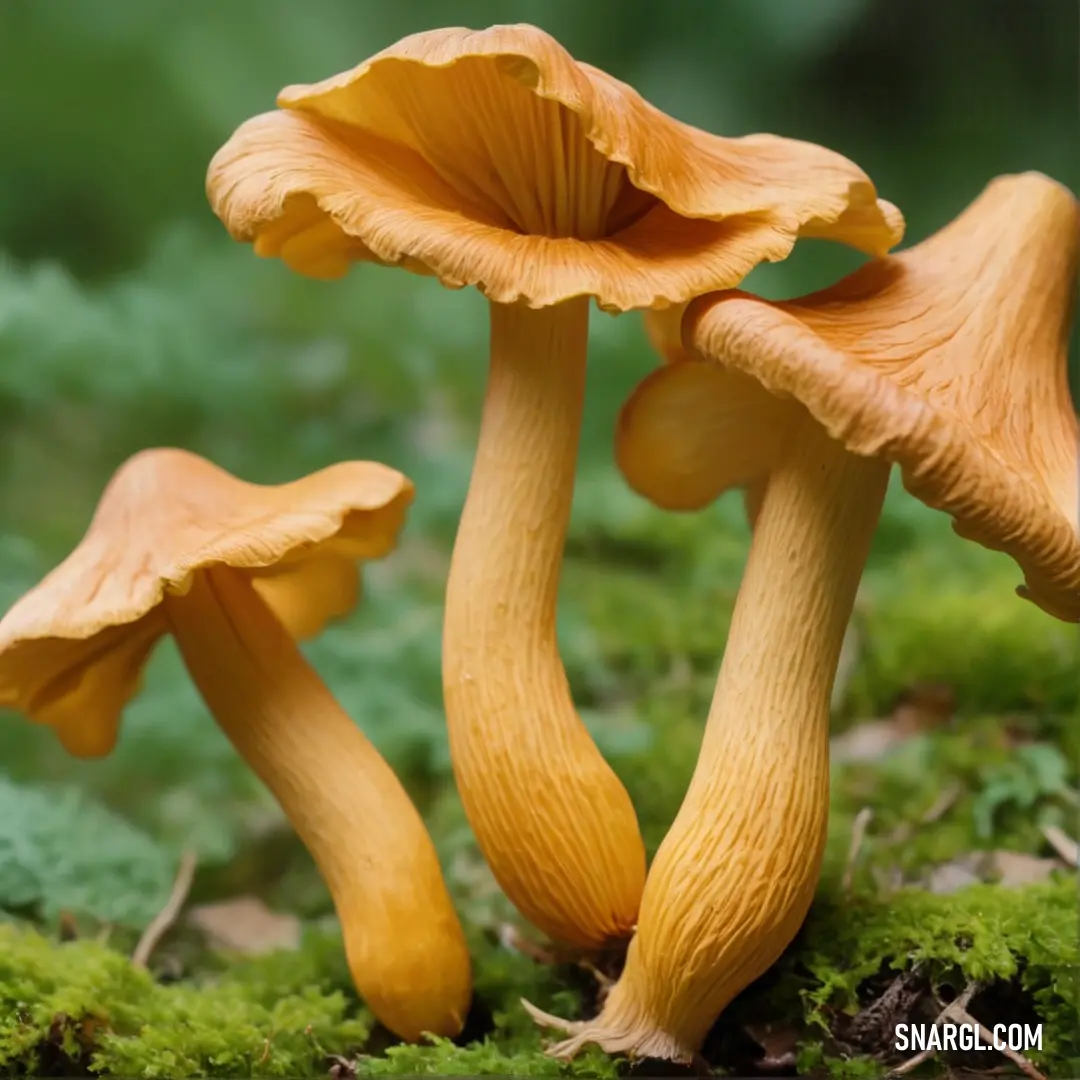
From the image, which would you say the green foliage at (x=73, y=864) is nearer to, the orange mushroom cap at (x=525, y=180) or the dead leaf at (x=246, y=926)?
the dead leaf at (x=246, y=926)

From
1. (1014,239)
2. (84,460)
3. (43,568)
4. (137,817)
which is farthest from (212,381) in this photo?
(1014,239)

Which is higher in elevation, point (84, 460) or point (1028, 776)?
point (84, 460)

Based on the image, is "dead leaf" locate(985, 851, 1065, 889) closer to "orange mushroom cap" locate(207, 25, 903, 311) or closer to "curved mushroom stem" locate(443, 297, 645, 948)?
"curved mushroom stem" locate(443, 297, 645, 948)

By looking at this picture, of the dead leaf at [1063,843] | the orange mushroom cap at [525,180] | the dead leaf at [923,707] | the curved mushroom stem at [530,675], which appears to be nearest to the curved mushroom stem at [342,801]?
the curved mushroom stem at [530,675]

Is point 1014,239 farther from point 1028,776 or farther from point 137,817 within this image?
point 137,817

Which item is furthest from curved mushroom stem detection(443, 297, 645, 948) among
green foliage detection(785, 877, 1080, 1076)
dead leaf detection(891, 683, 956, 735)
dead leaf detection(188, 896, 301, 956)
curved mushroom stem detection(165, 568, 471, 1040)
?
dead leaf detection(891, 683, 956, 735)
